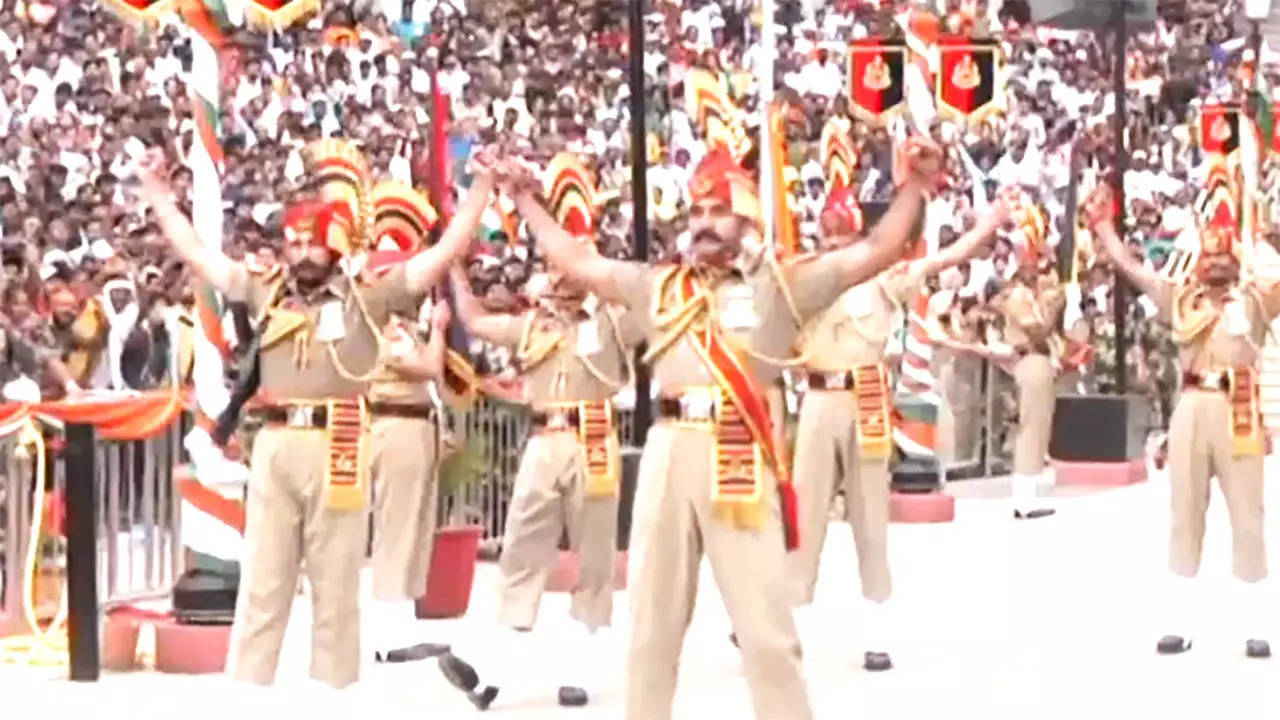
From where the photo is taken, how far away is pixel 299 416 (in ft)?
32.6

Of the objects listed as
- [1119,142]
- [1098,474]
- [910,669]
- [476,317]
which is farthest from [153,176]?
[1098,474]

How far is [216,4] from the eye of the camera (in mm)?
11844

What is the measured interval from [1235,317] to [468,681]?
12.8 ft

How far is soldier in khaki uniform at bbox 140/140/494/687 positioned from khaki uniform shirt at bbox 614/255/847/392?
3.42ft

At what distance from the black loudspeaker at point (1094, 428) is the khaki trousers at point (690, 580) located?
1390cm

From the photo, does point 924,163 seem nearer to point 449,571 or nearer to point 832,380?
point 832,380

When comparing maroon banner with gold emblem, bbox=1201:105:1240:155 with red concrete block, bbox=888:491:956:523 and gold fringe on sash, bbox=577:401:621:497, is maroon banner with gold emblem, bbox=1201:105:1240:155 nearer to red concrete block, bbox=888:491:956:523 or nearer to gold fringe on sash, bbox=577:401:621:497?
red concrete block, bbox=888:491:956:523

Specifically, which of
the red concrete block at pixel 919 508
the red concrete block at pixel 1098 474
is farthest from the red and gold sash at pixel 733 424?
the red concrete block at pixel 1098 474

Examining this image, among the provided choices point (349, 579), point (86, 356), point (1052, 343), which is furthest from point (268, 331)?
point (1052, 343)

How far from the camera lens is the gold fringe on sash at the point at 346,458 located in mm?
9844

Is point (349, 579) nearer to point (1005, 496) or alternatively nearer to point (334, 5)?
point (1005, 496)

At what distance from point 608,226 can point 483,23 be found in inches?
375

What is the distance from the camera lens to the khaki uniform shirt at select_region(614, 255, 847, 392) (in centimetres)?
873

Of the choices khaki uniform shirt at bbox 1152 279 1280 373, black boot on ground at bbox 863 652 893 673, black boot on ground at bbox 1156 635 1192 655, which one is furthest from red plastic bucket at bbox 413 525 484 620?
Result: khaki uniform shirt at bbox 1152 279 1280 373
